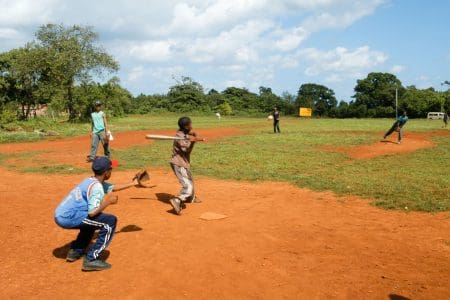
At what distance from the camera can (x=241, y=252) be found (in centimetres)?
562

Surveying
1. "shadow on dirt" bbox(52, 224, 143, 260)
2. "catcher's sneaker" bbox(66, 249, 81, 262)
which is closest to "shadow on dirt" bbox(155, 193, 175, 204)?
"shadow on dirt" bbox(52, 224, 143, 260)

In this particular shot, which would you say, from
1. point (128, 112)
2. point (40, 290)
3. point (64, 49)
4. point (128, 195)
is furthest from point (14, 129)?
point (128, 112)

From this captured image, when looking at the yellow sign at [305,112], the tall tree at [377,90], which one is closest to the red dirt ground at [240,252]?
the yellow sign at [305,112]

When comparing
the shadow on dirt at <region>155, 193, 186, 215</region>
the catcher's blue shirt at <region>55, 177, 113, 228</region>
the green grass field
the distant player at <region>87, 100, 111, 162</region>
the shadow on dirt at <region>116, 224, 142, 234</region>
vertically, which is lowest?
the shadow on dirt at <region>116, 224, 142, 234</region>

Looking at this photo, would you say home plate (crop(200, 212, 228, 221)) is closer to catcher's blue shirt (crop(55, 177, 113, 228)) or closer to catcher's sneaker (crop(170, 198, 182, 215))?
catcher's sneaker (crop(170, 198, 182, 215))

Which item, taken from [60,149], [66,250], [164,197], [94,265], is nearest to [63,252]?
[66,250]

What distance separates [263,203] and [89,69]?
31208 mm

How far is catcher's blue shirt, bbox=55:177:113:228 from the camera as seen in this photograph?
5.09 meters

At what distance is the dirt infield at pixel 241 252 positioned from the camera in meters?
4.65

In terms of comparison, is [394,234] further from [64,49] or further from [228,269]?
[64,49]

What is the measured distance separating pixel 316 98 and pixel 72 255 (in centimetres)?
7962

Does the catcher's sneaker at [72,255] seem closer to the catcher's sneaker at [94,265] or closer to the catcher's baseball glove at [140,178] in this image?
the catcher's sneaker at [94,265]

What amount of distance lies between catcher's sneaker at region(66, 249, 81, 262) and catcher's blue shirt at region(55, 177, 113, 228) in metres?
0.48

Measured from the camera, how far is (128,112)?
213ft
